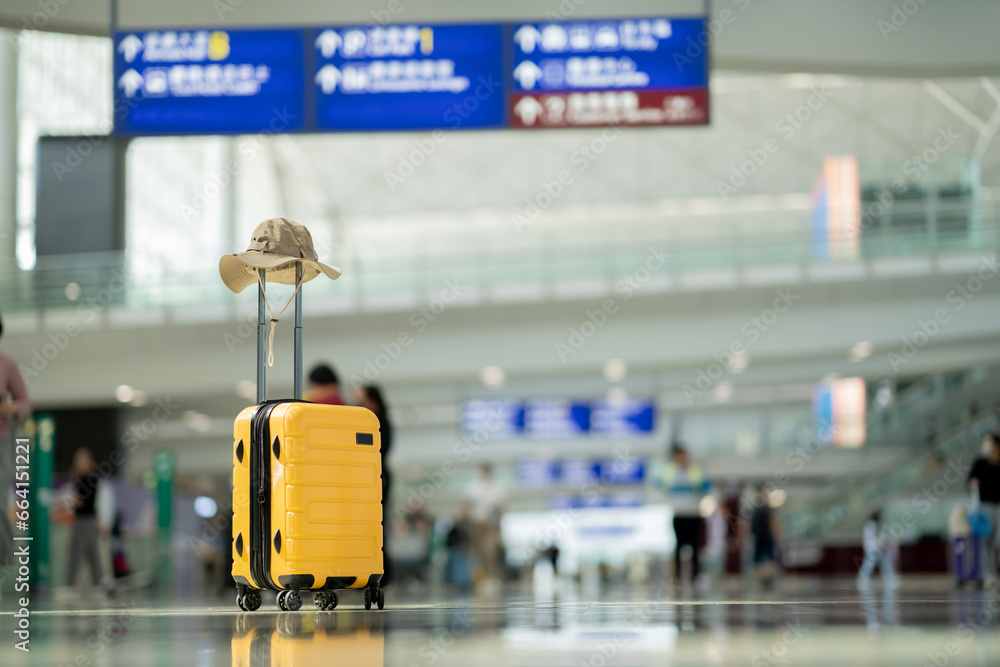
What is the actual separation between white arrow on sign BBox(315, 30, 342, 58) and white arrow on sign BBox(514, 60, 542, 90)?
5.66ft

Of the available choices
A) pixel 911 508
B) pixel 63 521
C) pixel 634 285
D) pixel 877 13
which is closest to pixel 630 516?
pixel 911 508

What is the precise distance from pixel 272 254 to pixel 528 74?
15.6ft

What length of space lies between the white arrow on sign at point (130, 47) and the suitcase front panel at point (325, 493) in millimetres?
6031

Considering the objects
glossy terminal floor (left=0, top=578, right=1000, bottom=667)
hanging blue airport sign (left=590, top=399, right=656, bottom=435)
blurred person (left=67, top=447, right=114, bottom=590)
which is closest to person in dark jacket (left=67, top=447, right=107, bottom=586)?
blurred person (left=67, top=447, right=114, bottom=590)

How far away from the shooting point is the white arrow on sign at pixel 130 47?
11.1 meters

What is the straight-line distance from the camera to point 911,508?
25.0 meters

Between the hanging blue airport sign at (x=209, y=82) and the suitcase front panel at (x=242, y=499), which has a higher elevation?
the hanging blue airport sign at (x=209, y=82)

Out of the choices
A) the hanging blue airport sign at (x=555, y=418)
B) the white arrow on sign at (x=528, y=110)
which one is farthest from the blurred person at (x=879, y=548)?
the white arrow on sign at (x=528, y=110)

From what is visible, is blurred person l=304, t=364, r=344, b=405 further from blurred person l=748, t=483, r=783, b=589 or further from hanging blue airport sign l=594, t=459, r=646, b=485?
hanging blue airport sign l=594, t=459, r=646, b=485

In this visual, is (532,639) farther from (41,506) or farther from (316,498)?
(41,506)

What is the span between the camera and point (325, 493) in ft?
20.7

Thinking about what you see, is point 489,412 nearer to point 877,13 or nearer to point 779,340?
point 779,340

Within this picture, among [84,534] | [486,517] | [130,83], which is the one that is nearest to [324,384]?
[130,83]

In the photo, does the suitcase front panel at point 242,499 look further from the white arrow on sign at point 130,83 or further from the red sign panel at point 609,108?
the white arrow on sign at point 130,83
